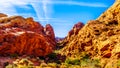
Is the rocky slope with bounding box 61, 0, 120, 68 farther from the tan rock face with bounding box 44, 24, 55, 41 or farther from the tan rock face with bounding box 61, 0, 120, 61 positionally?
the tan rock face with bounding box 44, 24, 55, 41

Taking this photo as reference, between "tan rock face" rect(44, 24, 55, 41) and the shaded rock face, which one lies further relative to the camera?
"tan rock face" rect(44, 24, 55, 41)

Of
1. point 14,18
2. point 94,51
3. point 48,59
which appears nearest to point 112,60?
point 94,51

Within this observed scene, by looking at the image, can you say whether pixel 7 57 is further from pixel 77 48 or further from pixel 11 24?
pixel 77 48

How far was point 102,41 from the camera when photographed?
66.8m

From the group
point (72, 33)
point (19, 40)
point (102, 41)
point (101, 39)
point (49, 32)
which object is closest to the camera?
point (19, 40)

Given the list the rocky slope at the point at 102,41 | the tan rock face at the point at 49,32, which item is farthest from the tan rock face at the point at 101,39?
the tan rock face at the point at 49,32

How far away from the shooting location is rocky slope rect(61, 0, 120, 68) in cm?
6015

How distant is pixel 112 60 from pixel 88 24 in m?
23.8

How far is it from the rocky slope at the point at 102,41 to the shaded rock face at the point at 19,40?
782cm

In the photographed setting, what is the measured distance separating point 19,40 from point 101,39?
17.5 meters

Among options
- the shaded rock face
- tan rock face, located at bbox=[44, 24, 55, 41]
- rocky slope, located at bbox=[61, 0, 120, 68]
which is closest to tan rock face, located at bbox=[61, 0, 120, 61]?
rocky slope, located at bbox=[61, 0, 120, 68]

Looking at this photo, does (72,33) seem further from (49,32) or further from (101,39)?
(101,39)

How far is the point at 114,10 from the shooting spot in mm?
81125

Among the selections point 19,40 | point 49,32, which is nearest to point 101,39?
point 19,40
